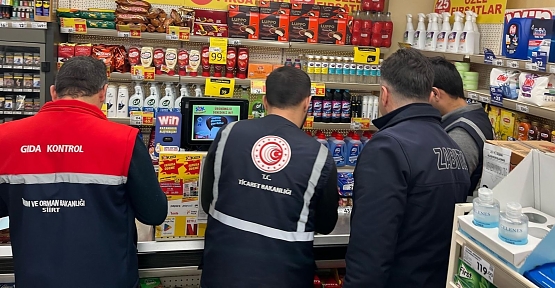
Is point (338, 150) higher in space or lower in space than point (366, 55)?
lower

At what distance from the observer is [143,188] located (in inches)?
77.2

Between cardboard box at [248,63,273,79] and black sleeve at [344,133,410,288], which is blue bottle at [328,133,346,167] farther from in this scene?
black sleeve at [344,133,410,288]

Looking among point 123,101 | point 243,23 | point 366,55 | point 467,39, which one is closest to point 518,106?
point 467,39

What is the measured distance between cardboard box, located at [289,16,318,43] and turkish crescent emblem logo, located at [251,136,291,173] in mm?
2868

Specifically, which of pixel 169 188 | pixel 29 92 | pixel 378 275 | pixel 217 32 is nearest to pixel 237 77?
pixel 217 32

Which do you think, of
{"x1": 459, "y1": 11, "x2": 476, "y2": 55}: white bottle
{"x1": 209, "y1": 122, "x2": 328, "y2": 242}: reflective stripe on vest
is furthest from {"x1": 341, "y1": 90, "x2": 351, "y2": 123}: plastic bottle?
{"x1": 209, "y1": 122, "x2": 328, "y2": 242}: reflective stripe on vest

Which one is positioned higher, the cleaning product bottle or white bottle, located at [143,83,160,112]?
the cleaning product bottle

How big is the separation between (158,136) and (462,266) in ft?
5.26

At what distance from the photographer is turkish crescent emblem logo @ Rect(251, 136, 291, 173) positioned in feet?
6.55

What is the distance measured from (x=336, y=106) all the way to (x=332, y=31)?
2.45ft

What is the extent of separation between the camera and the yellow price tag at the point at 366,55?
460cm

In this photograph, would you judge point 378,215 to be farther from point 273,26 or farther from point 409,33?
point 409,33

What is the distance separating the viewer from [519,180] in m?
1.67

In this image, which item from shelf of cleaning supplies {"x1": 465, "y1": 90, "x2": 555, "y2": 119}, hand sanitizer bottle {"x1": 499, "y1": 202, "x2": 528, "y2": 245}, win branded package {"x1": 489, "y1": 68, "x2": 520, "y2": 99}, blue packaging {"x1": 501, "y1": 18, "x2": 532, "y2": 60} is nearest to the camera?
hand sanitizer bottle {"x1": 499, "y1": 202, "x2": 528, "y2": 245}
